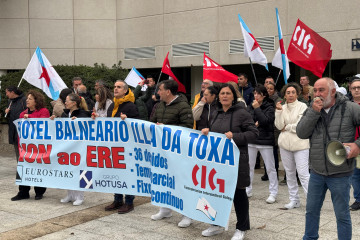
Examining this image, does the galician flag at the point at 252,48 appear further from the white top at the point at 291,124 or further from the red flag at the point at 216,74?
the white top at the point at 291,124

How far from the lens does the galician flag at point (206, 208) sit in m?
5.42

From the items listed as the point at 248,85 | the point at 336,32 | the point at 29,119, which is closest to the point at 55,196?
the point at 29,119

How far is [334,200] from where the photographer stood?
4516 millimetres

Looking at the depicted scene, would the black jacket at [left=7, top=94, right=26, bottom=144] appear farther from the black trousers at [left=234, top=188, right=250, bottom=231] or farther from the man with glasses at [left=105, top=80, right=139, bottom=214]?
the black trousers at [left=234, top=188, right=250, bottom=231]

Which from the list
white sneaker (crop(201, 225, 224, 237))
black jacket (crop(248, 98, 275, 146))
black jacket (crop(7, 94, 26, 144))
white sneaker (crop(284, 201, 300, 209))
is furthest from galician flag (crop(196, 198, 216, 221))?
black jacket (crop(7, 94, 26, 144))

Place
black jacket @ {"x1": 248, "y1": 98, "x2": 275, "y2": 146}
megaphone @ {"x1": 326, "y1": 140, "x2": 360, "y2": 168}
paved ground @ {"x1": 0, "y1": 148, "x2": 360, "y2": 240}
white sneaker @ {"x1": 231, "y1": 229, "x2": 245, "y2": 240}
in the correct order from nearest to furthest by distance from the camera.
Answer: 1. megaphone @ {"x1": 326, "y1": 140, "x2": 360, "y2": 168}
2. white sneaker @ {"x1": 231, "y1": 229, "x2": 245, "y2": 240}
3. paved ground @ {"x1": 0, "y1": 148, "x2": 360, "y2": 240}
4. black jacket @ {"x1": 248, "y1": 98, "x2": 275, "y2": 146}

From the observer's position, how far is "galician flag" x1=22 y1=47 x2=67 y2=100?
9531 millimetres

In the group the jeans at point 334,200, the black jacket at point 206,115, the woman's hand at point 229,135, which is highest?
the black jacket at point 206,115

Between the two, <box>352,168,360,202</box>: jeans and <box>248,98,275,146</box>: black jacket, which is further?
<box>248,98,275,146</box>: black jacket

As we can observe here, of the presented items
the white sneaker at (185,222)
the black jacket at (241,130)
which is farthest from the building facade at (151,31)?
the white sneaker at (185,222)

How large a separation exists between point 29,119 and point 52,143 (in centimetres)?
61

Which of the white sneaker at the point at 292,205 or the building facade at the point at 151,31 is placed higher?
the building facade at the point at 151,31

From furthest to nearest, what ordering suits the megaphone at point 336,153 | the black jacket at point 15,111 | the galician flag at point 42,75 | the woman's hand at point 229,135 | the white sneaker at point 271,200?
the galician flag at point 42,75
the black jacket at point 15,111
the white sneaker at point 271,200
the woman's hand at point 229,135
the megaphone at point 336,153

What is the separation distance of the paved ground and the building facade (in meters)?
8.13
